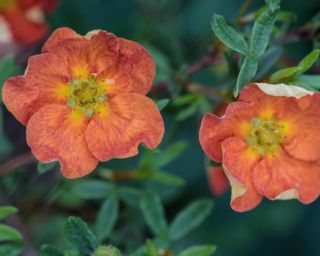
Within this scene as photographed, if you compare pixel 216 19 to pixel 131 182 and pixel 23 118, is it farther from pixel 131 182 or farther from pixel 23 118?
pixel 131 182

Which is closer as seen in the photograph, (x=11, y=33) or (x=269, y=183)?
(x=269, y=183)

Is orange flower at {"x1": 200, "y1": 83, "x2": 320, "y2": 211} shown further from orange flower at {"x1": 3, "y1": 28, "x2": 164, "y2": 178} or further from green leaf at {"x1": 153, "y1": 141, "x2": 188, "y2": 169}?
green leaf at {"x1": 153, "y1": 141, "x2": 188, "y2": 169}

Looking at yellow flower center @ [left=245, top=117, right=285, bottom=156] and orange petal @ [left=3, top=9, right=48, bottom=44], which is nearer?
yellow flower center @ [left=245, top=117, right=285, bottom=156]

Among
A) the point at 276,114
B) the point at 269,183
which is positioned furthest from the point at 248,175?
the point at 276,114

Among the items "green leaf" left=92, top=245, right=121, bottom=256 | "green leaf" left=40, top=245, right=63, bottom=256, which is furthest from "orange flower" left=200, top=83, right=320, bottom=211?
"green leaf" left=40, top=245, right=63, bottom=256

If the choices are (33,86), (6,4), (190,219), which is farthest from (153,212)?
(6,4)

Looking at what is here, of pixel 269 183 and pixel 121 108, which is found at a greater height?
pixel 121 108
